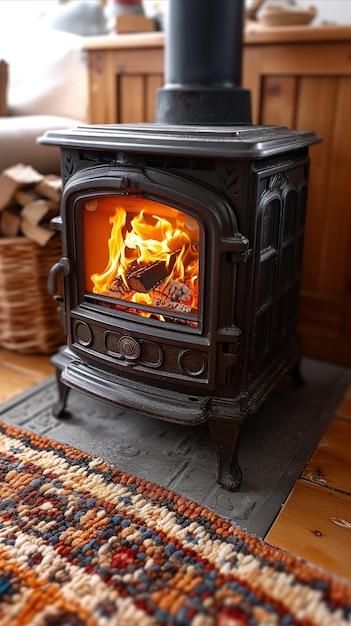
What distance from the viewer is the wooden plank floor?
3.72ft

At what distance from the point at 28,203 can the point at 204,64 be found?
2.30ft

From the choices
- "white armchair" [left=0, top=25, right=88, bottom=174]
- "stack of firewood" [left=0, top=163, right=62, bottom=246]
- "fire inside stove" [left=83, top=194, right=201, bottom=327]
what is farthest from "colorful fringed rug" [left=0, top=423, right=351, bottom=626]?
"white armchair" [left=0, top=25, right=88, bottom=174]

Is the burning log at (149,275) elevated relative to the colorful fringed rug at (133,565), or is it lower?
elevated

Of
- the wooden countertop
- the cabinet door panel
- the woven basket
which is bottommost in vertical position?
the woven basket

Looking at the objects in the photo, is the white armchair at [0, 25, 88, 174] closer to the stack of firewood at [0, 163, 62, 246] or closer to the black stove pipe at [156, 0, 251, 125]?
the stack of firewood at [0, 163, 62, 246]

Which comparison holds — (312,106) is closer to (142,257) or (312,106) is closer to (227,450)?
(142,257)

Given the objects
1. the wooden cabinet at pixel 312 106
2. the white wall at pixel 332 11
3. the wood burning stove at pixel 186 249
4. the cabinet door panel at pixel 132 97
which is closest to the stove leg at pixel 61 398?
the wood burning stove at pixel 186 249

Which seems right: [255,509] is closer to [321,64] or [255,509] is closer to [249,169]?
[249,169]

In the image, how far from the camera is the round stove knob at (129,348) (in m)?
1.35

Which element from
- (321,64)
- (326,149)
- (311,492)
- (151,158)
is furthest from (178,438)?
(321,64)

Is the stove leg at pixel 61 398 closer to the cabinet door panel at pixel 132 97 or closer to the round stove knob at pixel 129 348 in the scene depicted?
the round stove knob at pixel 129 348

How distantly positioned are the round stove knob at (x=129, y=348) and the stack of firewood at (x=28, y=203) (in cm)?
55

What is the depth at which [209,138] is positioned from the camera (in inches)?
45.7

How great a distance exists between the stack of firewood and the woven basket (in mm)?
42
